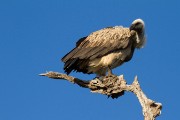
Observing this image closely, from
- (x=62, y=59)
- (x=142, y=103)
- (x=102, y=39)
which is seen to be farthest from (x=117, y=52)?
(x=142, y=103)

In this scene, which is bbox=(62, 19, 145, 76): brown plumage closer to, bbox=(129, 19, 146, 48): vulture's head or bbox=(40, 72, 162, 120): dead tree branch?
bbox=(129, 19, 146, 48): vulture's head

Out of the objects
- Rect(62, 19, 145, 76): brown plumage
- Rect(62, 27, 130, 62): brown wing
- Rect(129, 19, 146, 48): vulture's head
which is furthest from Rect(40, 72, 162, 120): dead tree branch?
Rect(129, 19, 146, 48): vulture's head

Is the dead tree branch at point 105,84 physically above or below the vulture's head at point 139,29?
below

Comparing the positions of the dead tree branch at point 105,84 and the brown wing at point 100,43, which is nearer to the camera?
the dead tree branch at point 105,84

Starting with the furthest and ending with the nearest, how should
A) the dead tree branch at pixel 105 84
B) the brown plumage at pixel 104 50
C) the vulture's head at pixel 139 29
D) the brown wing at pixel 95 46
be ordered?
the vulture's head at pixel 139 29 < the brown plumage at pixel 104 50 < the brown wing at pixel 95 46 < the dead tree branch at pixel 105 84

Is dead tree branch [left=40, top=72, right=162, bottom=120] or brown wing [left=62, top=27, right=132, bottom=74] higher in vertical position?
brown wing [left=62, top=27, right=132, bottom=74]

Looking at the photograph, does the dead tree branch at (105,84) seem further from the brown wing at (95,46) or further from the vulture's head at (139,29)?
the vulture's head at (139,29)

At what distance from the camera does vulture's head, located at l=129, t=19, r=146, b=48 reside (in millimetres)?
14198

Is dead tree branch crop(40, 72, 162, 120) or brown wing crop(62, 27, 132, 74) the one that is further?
brown wing crop(62, 27, 132, 74)

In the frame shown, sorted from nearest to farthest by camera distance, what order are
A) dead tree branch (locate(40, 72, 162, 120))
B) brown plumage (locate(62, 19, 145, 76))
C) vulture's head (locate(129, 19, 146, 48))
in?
dead tree branch (locate(40, 72, 162, 120)) → brown plumage (locate(62, 19, 145, 76)) → vulture's head (locate(129, 19, 146, 48))

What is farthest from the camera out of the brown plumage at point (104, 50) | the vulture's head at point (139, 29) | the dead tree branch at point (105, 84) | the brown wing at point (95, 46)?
the vulture's head at point (139, 29)

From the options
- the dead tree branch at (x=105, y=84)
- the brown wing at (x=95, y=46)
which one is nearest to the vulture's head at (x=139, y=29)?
Result: the brown wing at (x=95, y=46)

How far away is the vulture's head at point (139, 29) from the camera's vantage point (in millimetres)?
14198

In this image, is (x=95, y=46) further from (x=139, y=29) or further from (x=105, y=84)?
(x=105, y=84)
